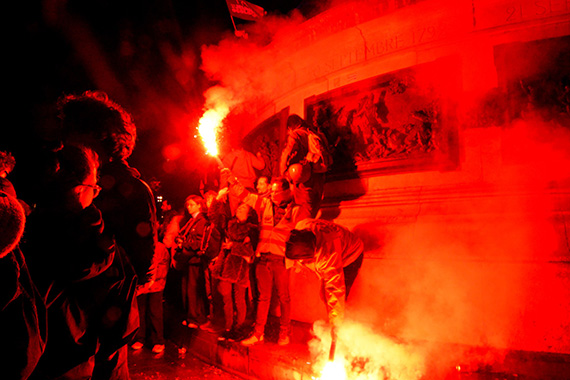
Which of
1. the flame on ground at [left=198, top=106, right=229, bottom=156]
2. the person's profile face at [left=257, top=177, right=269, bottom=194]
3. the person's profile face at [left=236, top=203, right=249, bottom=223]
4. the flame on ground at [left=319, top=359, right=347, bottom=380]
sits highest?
the flame on ground at [left=198, top=106, right=229, bottom=156]

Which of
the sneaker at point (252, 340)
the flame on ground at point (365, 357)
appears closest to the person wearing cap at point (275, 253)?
the sneaker at point (252, 340)

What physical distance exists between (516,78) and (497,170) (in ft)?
4.02

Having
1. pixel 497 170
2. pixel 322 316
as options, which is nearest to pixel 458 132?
pixel 497 170

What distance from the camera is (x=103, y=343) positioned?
221 cm

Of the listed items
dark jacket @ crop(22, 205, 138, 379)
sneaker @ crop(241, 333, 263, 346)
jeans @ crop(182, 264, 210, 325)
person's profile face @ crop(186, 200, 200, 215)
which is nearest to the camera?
dark jacket @ crop(22, 205, 138, 379)

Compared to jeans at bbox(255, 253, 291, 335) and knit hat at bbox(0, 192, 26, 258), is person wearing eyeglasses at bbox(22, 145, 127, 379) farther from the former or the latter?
jeans at bbox(255, 253, 291, 335)

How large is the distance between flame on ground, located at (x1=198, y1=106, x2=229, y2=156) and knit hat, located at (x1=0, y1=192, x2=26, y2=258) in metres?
6.64

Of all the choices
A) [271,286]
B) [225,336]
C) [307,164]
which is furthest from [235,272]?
[307,164]

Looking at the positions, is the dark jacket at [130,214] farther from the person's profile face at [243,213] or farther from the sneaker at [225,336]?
the person's profile face at [243,213]

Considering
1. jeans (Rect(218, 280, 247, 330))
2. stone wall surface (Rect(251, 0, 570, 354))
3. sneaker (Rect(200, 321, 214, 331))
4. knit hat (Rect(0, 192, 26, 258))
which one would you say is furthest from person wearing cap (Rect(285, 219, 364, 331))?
knit hat (Rect(0, 192, 26, 258))

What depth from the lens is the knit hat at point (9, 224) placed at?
1.43 m

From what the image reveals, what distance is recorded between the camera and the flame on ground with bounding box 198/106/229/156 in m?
8.23

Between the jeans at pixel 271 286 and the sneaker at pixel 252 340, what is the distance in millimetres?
53

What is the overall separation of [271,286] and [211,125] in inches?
184
